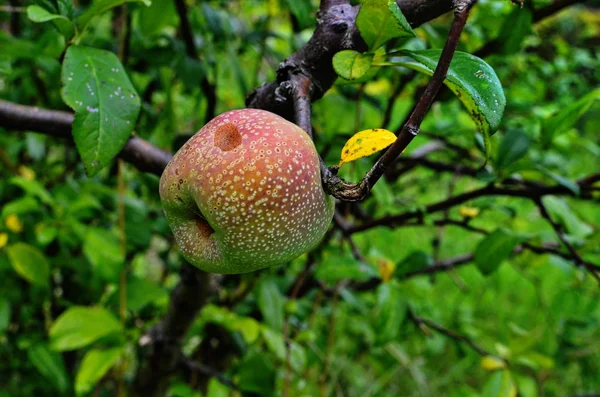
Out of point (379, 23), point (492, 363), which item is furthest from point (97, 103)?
point (492, 363)

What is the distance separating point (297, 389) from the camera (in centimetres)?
107

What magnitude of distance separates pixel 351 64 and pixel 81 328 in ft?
2.27

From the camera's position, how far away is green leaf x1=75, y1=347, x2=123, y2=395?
2.91 ft

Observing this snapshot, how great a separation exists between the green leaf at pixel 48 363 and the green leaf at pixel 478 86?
942 millimetres

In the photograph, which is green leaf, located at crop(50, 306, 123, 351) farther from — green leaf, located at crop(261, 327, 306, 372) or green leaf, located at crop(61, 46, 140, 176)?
green leaf, located at crop(61, 46, 140, 176)

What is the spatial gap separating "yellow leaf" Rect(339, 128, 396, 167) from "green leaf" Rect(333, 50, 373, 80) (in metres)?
0.07

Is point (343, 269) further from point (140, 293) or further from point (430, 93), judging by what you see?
point (430, 93)

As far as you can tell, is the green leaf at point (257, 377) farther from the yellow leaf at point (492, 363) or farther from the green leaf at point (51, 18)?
the green leaf at point (51, 18)

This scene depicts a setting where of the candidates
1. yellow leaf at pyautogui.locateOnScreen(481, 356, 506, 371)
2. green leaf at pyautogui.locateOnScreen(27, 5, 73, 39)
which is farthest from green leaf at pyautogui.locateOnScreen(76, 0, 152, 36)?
yellow leaf at pyautogui.locateOnScreen(481, 356, 506, 371)

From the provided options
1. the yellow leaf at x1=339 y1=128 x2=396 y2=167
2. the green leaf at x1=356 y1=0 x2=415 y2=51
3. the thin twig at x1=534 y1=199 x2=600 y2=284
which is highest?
the green leaf at x1=356 y1=0 x2=415 y2=51

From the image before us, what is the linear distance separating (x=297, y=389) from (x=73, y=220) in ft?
1.80

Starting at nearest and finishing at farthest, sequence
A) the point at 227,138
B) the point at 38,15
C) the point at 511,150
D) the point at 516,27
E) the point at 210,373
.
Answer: the point at 227,138 < the point at 38,15 < the point at 511,150 < the point at 516,27 < the point at 210,373

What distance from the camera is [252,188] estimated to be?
0.42m

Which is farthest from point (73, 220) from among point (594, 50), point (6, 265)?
point (594, 50)
